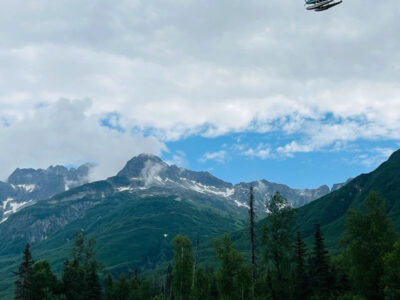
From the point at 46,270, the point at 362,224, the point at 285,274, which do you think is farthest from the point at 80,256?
the point at 362,224

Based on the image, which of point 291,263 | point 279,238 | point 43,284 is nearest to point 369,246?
point 279,238

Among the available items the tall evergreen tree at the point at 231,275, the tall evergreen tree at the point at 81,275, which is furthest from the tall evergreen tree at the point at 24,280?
the tall evergreen tree at the point at 231,275

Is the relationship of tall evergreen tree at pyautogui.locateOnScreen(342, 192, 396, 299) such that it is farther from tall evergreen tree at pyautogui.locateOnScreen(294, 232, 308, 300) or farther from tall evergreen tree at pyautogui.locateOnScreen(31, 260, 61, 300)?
tall evergreen tree at pyautogui.locateOnScreen(31, 260, 61, 300)

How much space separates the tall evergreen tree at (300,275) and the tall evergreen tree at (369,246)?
461 inches

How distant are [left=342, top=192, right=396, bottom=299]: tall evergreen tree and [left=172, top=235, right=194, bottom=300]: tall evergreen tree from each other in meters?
33.5

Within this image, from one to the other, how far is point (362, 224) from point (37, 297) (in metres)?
77.6

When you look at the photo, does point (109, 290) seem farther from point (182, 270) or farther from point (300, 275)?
point (300, 275)

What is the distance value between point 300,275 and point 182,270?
78.3 ft

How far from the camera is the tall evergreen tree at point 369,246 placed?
203 ft

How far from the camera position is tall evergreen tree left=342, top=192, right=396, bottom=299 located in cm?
6184

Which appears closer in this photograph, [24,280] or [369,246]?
[369,246]

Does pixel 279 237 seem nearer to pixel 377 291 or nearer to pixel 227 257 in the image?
pixel 227 257

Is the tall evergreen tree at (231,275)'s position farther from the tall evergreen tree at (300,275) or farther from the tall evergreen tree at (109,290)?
the tall evergreen tree at (109,290)

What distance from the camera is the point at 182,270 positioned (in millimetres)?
84250
